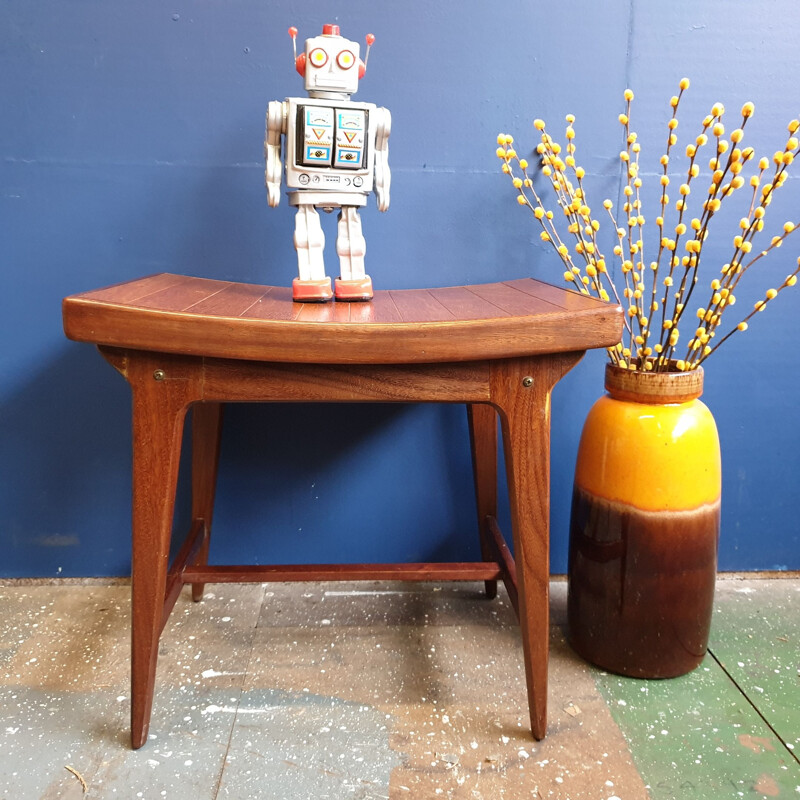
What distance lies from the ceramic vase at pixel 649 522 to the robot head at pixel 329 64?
65 cm

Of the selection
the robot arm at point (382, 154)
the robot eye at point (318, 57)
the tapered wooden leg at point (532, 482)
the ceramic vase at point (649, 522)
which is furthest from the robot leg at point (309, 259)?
the ceramic vase at point (649, 522)

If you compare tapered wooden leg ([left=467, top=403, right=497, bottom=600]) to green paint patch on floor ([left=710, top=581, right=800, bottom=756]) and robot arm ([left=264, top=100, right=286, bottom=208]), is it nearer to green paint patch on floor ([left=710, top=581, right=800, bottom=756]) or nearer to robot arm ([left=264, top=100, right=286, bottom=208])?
green paint patch on floor ([left=710, top=581, right=800, bottom=756])

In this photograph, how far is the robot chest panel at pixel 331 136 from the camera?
1.04 metres

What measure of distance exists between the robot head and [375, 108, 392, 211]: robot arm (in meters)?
0.07

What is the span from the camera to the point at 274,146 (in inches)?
42.4

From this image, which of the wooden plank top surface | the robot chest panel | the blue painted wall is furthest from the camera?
the blue painted wall

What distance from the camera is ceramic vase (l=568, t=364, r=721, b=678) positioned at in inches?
44.2

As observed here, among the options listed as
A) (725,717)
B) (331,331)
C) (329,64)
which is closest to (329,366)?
(331,331)

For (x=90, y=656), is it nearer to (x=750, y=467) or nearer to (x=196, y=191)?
(x=196, y=191)

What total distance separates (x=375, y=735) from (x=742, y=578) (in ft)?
3.18

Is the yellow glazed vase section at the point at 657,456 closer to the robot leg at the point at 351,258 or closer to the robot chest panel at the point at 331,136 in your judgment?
the robot leg at the point at 351,258

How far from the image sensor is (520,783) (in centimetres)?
95

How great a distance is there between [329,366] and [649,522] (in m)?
0.60

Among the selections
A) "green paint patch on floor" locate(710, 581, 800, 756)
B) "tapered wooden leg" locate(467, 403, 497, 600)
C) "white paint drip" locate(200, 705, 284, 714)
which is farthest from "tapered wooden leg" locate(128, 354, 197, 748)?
"green paint patch on floor" locate(710, 581, 800, 756)
